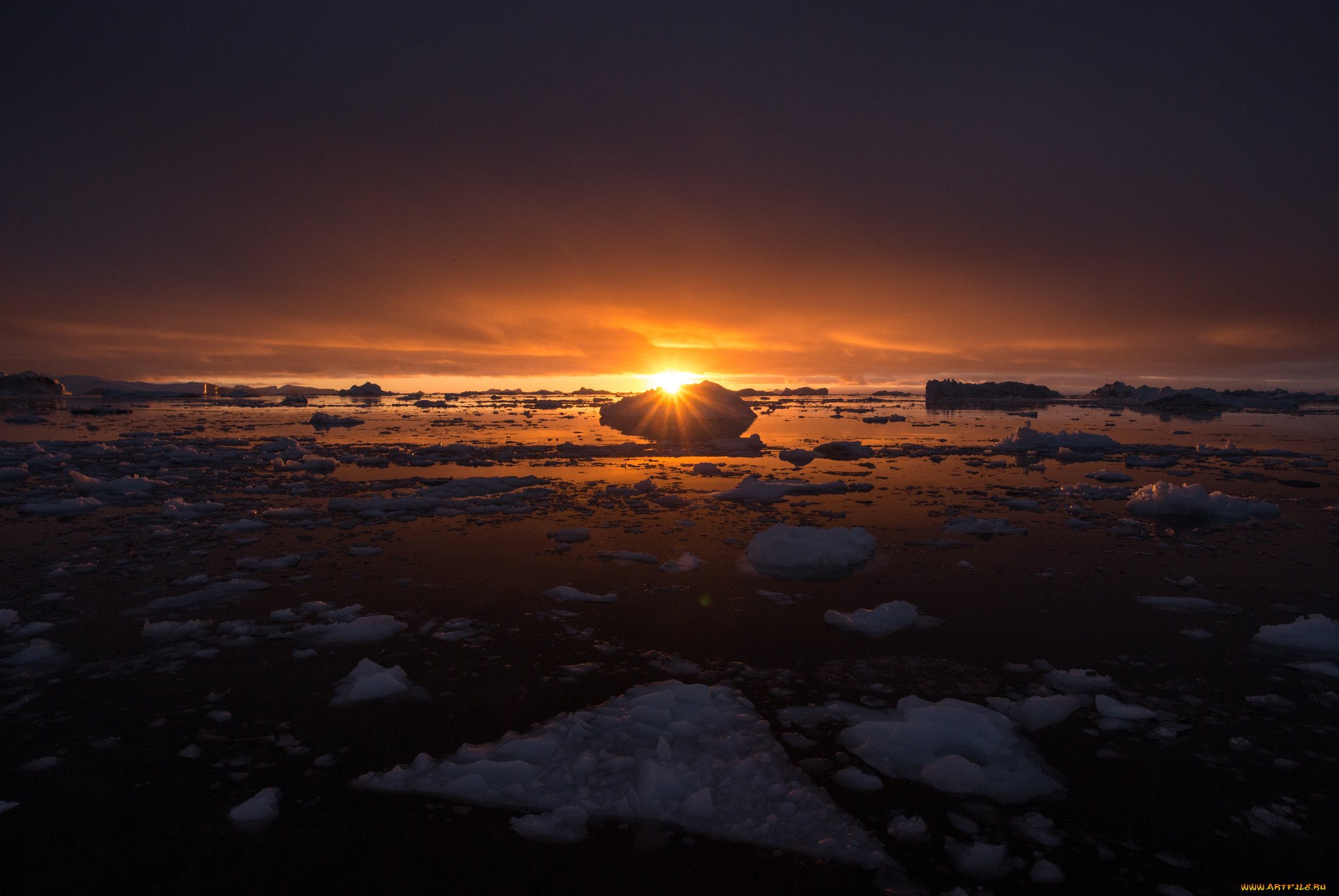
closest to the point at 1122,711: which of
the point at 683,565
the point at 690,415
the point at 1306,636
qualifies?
the point at 1306,636

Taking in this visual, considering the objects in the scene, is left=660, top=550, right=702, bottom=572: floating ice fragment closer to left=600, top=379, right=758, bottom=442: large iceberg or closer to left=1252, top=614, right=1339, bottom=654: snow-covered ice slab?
left=1252, top=614, right=1339, bottom=654: snow-covered ice slab

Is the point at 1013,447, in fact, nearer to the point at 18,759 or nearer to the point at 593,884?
the point at 593,884

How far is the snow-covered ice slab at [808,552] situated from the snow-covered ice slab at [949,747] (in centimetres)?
271

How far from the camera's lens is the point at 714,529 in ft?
27.1

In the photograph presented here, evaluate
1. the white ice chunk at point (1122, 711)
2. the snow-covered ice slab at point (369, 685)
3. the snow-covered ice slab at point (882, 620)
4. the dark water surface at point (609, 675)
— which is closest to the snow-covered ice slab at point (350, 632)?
the dark water surface at point (609, 675)

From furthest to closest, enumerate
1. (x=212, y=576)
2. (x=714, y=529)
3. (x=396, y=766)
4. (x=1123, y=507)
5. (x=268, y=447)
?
(x=268, y=447)
(x=1123, y=507)
(x=714, y=529)
(x=212, y=576)
(x=396, y=766)

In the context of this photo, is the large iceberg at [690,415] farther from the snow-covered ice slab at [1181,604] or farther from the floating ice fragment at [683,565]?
the snow-covered ice slab at [1181,604]

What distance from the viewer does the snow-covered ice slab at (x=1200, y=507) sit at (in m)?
8.84

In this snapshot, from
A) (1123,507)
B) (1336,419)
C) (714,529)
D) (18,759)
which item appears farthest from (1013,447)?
(1336,419)

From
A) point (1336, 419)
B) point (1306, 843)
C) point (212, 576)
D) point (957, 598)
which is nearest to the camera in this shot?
point (1306, 843)

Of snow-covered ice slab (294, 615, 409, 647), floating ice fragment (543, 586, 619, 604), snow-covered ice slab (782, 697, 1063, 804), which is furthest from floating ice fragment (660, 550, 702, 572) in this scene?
snow-covered ice slab (782, 697, 1063, 804)

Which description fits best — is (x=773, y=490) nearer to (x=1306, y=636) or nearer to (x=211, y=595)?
(x=1306, y=636)

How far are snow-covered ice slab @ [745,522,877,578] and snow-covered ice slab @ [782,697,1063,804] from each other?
2.71 m

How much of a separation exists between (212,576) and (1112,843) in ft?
23.9
